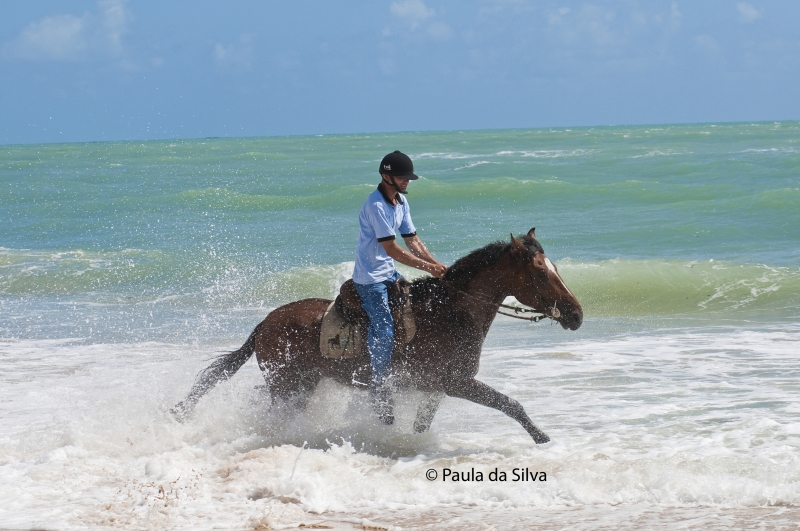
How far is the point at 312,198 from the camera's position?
31.8 m

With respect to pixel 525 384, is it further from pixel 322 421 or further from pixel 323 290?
pixel 323 290

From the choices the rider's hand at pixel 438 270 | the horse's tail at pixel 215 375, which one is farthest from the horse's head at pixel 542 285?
the horse's tail at pixel 215 375

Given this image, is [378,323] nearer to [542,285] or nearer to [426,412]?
[426,412]

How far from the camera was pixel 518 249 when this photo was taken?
6031 millimetres

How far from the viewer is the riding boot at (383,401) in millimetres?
6250

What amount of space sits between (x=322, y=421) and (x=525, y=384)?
9.04 ft

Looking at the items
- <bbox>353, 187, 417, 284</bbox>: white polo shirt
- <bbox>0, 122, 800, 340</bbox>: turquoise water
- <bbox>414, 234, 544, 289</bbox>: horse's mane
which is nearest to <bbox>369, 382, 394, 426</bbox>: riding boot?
<bbox>353, 187, 417, 284</bbox>: white polo shirt

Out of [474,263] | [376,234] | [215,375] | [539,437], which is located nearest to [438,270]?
[474,263]

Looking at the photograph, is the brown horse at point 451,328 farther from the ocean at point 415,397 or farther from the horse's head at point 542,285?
the ocean at point 415,397

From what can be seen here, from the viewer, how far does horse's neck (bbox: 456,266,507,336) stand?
20.4 ft

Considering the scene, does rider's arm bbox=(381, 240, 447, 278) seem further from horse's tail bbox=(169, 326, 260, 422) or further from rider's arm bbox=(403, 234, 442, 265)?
horse's tail bbox=(169, 326, 260, 422)

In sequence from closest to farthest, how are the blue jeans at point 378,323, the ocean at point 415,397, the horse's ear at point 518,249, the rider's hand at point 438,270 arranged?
the ocean at point 415,397, the horse's ear at point 518,249, the blue jeans at point 378,323, the rider's hand at point 438,270

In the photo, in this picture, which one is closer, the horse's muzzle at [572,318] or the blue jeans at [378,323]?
the horse's muzzle at [572,318]

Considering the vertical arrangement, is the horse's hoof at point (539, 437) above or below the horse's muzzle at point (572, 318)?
below
